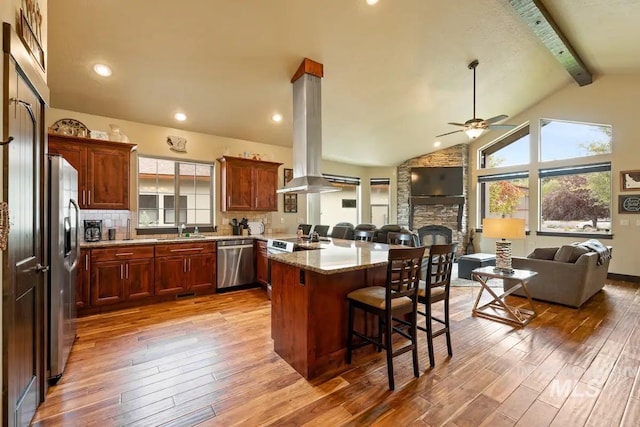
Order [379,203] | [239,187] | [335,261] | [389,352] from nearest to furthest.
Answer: [389,352], [335,261], [239,187], [379,203]

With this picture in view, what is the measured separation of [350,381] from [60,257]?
95.2 inches

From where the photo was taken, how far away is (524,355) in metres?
2.64

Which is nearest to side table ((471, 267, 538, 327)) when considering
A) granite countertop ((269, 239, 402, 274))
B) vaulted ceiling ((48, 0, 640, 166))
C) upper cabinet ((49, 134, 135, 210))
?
granite countertop ((269, 239, 402, 274))

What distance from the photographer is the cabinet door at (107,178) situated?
391 centimetres

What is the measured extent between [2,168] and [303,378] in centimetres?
223

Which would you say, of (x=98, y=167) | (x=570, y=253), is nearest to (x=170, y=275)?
(x=98, y=167)

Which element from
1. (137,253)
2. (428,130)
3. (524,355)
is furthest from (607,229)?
(137,253)

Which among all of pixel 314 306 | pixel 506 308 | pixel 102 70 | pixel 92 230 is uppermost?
pixel 102 70

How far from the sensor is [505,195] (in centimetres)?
743

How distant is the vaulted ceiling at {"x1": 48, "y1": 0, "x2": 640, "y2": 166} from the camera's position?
3.01 meters

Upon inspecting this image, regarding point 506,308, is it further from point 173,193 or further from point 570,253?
point 173,193

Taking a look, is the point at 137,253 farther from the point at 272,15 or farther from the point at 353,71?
the point at 353,71

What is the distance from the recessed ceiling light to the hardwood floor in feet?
9.76

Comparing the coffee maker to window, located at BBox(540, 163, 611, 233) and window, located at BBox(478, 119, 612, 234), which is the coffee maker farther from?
window, located at BBox(540, 163, 611, 233)
